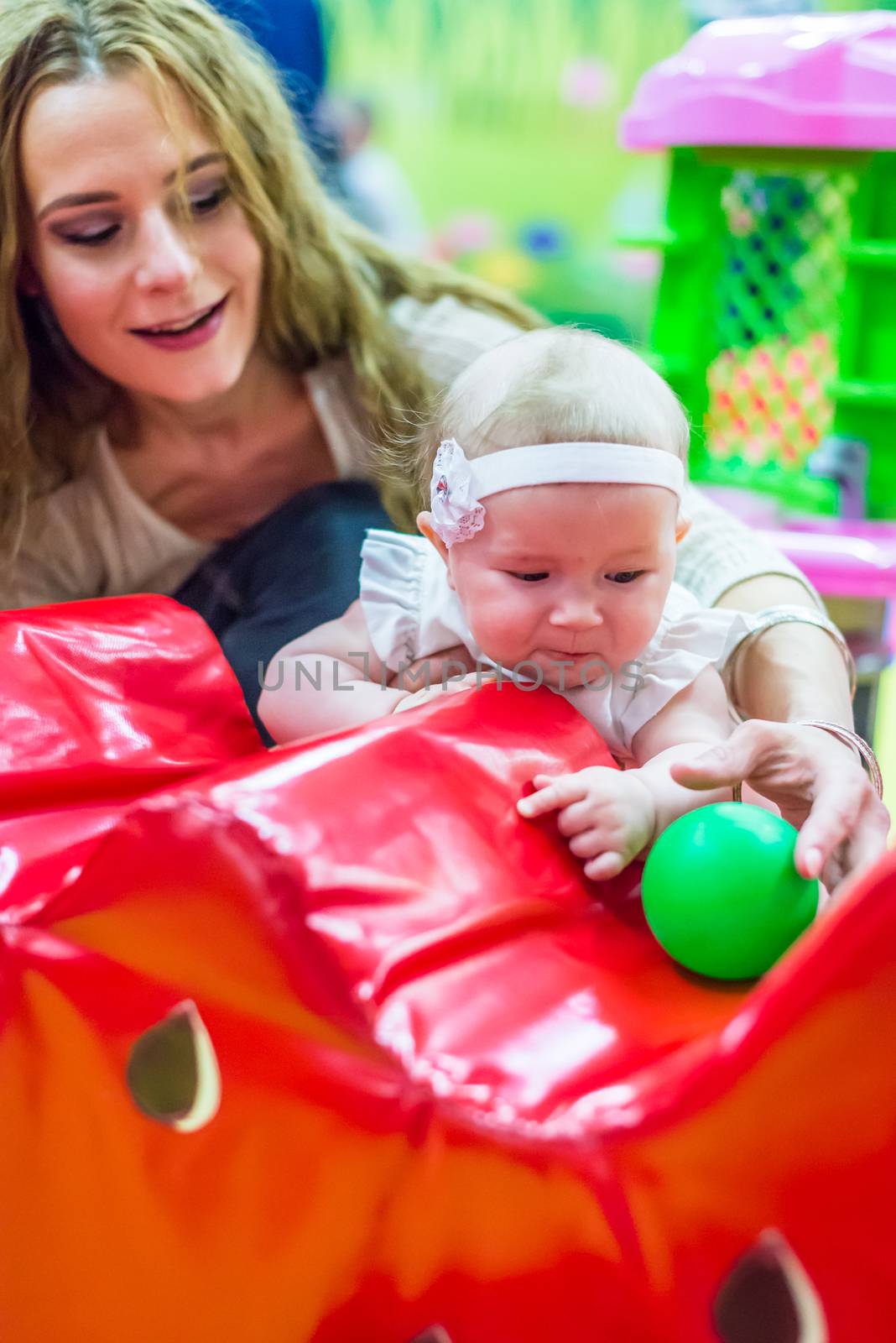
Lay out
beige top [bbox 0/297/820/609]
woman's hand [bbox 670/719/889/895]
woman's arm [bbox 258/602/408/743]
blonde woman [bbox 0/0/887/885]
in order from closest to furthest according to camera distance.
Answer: woman's hand [bbox 670/719/889/895], woman's arm [bbox 258/602/408/743], blonde woman [bbox 0/0/887/885], beige top [bbox 0/297/820/609]

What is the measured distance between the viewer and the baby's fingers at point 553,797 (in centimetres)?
74

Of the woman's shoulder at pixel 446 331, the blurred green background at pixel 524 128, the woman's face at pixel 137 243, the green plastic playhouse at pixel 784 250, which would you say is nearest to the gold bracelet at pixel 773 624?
the woman's shoulder at pixel 446 331

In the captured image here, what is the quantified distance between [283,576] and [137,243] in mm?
293

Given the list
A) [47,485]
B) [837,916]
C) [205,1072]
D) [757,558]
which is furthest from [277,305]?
[837,916]

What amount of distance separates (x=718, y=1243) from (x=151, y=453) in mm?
906

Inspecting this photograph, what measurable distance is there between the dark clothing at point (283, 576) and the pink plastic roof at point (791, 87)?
66cm

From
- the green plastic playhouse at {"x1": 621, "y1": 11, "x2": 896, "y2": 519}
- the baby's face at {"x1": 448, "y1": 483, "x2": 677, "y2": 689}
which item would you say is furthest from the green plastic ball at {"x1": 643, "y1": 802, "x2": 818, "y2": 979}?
the green plastic playhouse at {"x1": 621, "y1": 11, "x2": 896, "y2": 519}

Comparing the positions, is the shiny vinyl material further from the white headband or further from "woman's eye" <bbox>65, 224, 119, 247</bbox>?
"woman's eye" <bbox>65, 224, 119, 247</bbox>

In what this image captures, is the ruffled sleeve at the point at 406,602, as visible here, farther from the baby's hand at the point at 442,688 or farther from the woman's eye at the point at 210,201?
the woman's eye at the point at 210,201

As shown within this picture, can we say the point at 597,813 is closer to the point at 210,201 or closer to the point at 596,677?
the point at 596,677

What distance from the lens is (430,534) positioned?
866 millimetres

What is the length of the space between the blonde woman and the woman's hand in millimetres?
123

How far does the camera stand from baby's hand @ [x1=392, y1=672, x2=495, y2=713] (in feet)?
2.79

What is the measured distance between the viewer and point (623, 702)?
86cm
